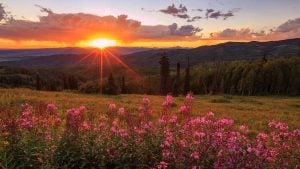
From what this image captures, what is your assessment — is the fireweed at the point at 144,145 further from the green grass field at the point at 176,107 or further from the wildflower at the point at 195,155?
the green grass field at the point at 176,107

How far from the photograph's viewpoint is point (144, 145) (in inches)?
339

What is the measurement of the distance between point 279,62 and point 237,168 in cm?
13030

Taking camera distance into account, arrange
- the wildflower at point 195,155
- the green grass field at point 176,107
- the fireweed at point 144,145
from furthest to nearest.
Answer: the green grass field at point 176,107 < the fireweed at point 144,145 < the wildflower at point 195,155

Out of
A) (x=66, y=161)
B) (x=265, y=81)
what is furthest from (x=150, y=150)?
(x=265, y=81)

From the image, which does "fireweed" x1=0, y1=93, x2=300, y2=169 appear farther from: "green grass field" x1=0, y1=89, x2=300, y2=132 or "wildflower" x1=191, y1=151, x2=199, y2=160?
"green grass field" x1=0, y1=89, x2=300, y2=132

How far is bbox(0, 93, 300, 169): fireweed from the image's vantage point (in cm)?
785

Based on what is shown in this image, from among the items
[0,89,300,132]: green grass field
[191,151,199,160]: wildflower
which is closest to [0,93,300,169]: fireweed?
[191,151,199,160]: wildflower

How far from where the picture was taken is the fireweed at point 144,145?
25.7ft

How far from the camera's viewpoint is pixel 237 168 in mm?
7363

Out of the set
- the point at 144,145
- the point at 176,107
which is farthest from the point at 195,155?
the point at 176,107

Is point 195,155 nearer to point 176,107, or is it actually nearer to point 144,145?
point 144,145

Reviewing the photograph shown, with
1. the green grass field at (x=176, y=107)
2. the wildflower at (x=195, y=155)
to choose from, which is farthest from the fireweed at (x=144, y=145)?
the green grass field at (x=176, y=107)

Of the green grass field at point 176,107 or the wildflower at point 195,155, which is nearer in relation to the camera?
the wildflower at point 195,155

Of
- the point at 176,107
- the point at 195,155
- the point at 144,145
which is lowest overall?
the point at 176,107
